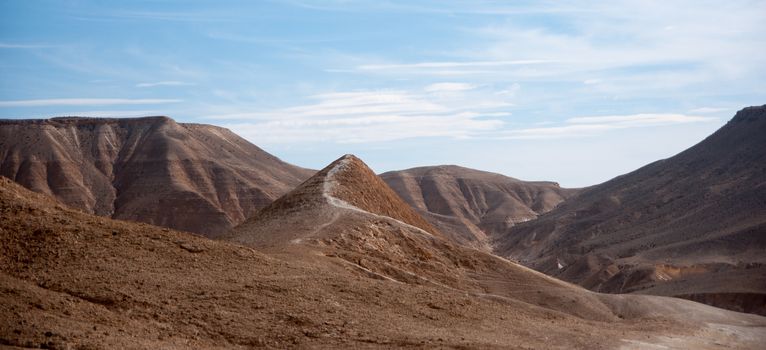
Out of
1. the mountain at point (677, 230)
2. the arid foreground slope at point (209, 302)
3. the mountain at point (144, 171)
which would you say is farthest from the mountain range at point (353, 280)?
the mountain at point (144, 171)

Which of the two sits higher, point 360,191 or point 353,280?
point 360,191

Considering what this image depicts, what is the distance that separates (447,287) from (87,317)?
14586 millimetres

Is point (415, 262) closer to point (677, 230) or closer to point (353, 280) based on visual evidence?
point (353, 280)

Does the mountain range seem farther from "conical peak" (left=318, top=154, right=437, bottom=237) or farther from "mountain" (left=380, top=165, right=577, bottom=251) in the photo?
"mountain" (left=380, top=165, right=577, bottom=251)

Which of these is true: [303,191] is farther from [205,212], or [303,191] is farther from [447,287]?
[205,212]

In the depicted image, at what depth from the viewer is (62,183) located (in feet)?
274

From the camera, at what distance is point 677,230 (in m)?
69.6

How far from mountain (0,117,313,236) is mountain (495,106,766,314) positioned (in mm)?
28107

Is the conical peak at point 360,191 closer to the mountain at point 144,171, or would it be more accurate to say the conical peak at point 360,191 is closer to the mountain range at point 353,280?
the mountain range at point 353,280

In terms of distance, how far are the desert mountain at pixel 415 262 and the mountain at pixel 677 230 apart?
1738 centimetres

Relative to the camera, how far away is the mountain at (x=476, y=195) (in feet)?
396

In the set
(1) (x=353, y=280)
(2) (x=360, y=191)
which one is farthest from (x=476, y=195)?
(1) (x=353, y=280)

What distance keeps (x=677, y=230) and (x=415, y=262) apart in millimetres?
45930

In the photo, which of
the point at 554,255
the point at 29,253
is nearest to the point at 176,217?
the point at 554,255
